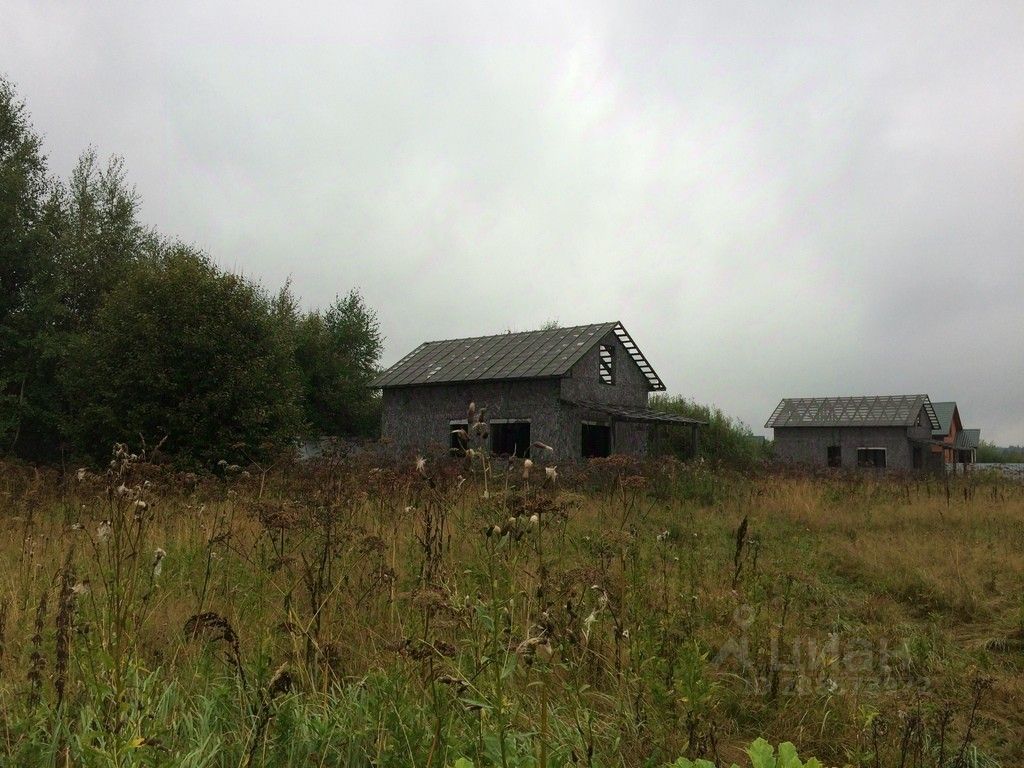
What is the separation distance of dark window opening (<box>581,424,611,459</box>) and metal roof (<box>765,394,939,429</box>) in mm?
15802

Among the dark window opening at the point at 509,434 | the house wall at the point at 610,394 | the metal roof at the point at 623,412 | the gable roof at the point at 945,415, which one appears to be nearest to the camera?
the metal roof at the point at 623,412

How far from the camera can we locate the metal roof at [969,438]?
50.1m

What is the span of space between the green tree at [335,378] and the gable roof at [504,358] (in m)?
11.4

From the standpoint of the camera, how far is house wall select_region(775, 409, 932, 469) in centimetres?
3328

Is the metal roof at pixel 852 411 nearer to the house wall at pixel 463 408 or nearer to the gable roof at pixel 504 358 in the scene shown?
the gable roof at pixel 504 358

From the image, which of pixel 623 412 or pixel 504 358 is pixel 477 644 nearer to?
pixel 623 412

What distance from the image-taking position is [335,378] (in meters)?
37.2

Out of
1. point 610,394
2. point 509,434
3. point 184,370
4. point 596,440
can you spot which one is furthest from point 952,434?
point 184,370

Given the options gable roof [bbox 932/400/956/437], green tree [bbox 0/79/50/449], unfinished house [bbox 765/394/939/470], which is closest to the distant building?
gable roof [bbox 932/400/956/437]

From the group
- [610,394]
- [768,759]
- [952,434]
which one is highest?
[952,434]

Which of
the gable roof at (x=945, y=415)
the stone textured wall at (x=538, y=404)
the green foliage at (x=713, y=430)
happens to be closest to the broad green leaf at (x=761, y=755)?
the stone textured wall at (x=538, y=404)

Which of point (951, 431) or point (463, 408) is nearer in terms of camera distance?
point (463, 408)

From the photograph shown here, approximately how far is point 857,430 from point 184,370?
3049cm

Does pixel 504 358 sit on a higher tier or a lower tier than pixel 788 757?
higher
